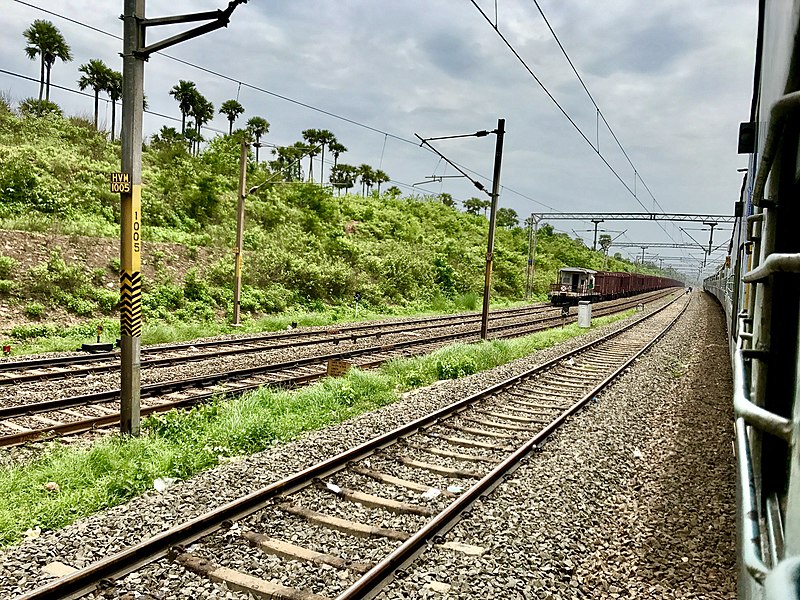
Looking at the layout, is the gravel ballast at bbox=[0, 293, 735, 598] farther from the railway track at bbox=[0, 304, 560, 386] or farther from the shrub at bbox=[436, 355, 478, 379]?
the railway track at bbox=[0, 304, 560, 386]

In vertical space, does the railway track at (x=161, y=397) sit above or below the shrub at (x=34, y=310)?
below

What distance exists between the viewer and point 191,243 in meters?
26.3

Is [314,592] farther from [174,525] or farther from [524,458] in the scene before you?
[524,458]

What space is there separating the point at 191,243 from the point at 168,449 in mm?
20718

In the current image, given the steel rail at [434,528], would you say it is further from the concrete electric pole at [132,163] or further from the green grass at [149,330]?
the green grass at [149,330]

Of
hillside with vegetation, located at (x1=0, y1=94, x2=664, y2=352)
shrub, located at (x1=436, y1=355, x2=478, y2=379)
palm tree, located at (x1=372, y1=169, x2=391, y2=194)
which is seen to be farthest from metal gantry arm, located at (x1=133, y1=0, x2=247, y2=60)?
palm tree, located at (x1=372, y1=169, x2=391, y2=194)

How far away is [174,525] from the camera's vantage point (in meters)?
5.18

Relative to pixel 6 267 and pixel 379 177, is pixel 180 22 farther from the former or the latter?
pixel 379 177

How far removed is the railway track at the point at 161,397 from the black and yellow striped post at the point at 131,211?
1183mm

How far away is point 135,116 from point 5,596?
5.65 metres

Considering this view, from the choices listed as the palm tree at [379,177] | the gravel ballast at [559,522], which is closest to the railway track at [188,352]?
the gravel ballast at [559,522]

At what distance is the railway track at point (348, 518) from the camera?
4.39 meters

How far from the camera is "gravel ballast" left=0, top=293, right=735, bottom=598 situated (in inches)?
179

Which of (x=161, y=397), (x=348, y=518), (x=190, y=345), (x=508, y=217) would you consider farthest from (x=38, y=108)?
(x=508, y=217)
